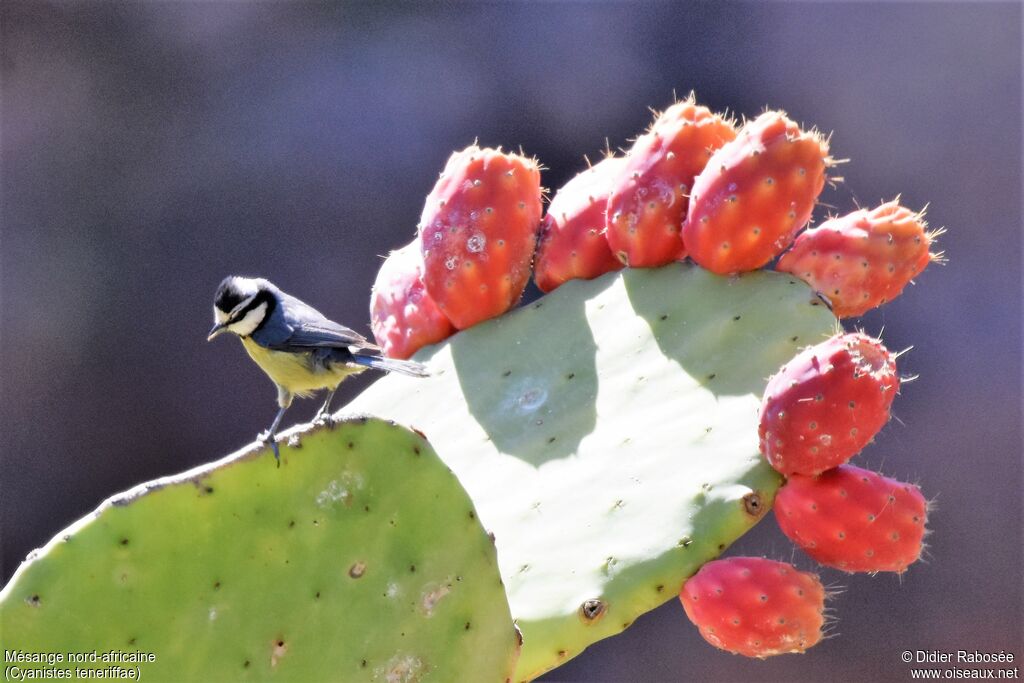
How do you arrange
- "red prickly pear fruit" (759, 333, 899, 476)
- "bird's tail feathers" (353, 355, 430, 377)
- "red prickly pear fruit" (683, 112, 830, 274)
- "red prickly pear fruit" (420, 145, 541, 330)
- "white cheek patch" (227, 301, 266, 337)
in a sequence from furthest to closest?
1. "white cheek patch" (227, 301, 266, 337)
2. "red prickly pear fruit" (420, 145, 541, 330)
3. "bird's tail feathers" (353, 355, 430, 377)
4. "red prickly pear fruit" (683, 112, 830, 274)
5. "red prickly pear fruit" (759, 333, 899, 476)

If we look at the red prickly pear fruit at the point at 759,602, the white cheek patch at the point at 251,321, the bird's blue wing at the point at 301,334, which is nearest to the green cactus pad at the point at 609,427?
the red prickly pear fruit at the point at 759,602

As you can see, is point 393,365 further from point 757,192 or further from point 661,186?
point 757,192

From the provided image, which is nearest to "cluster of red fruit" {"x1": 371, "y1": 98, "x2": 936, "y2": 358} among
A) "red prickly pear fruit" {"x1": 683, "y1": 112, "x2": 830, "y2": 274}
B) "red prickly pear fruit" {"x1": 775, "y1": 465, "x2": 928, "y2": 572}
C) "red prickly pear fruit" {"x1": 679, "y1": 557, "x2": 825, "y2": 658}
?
"red prickly pear fruit" {"x1": 683, "y1": 112, "x2": 830, "y2": 274}

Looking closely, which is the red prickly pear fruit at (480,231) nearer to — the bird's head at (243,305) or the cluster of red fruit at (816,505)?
the bird's head at (243,305)

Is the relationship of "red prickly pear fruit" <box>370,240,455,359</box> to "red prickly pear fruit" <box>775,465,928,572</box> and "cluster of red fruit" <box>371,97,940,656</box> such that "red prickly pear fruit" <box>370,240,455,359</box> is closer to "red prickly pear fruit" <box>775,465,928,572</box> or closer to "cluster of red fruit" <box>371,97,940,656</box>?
"cluster of red fruit" <box>371,97,940,656</box>

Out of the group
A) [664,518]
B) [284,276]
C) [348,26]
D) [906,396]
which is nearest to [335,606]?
[664,518]

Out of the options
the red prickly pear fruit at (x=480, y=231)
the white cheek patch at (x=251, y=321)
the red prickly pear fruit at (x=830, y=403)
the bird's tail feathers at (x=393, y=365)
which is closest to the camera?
the red prickly pear fruit at (x=830, y=403)

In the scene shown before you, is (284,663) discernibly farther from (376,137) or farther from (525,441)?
(376,137)
